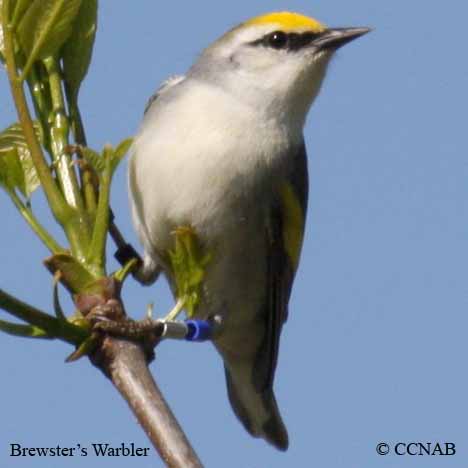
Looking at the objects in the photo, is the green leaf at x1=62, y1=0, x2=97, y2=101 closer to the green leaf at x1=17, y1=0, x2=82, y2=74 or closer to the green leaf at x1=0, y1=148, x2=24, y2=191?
the green leaf at x1=17, y1=0, x2=82, y2=74

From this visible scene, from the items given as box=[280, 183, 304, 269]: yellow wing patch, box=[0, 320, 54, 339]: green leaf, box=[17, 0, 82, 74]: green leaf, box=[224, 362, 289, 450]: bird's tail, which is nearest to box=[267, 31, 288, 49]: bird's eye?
box=[280, 183, 304, 269]: yellow wing patch

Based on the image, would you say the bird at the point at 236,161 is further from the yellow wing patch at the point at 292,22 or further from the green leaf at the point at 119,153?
the green leaf at the point at 119,153

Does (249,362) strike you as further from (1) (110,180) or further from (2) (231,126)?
(1) (110,180)

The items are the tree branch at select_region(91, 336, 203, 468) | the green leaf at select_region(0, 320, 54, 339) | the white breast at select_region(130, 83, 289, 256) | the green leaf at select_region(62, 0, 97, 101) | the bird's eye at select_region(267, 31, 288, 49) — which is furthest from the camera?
the bird's eye at select_region(267, 31, 288, 49)

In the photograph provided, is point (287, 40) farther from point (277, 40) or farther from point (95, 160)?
point (95, 160)

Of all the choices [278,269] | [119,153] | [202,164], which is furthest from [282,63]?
[119,153]

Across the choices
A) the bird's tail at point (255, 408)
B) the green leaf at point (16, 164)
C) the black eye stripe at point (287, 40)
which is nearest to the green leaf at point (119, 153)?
the green leaf at point (16, 164)
